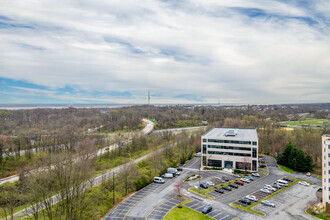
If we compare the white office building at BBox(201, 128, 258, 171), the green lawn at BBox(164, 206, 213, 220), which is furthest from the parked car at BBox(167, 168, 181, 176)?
the green lawn at BBox(164, 206, 213, 220)

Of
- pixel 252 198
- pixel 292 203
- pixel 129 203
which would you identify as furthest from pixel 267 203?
pixel 129 203

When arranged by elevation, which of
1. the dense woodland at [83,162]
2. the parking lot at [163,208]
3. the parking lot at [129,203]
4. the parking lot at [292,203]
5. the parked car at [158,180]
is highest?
the dense woodland at [83,162]

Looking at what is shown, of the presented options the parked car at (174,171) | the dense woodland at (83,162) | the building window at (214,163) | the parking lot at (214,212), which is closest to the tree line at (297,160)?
the dense woodland at (83,162)

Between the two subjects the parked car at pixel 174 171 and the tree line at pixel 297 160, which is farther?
the tree line at pixel 297 160

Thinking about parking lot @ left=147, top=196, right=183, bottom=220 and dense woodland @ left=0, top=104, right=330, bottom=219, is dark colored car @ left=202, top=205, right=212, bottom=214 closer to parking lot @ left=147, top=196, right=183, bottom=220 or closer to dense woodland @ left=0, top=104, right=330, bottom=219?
parking lot @ left=147, top=196, right=183, bottom=220

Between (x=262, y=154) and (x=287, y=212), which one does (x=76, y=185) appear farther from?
(x=262, y=154)

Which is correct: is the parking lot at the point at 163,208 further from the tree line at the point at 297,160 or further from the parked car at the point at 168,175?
the tree line at the point at 297,160

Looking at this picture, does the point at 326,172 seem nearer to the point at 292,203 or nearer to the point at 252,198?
the point at 292,203

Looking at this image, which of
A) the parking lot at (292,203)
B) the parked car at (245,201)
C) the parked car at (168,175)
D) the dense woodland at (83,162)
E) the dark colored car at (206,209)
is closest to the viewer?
the dense woodland at (83,162)
